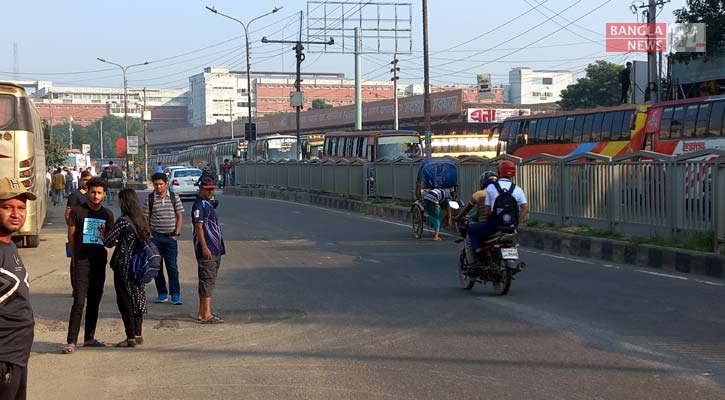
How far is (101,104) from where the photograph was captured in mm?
171750

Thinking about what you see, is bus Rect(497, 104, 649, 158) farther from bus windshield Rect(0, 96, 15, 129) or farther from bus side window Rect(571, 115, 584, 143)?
bus windshield Rect(0, 96, 15, 129)

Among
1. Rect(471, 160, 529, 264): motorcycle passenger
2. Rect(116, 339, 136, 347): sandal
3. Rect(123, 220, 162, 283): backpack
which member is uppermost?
Rect(471, 160, 529, 264): motorcycle passenger

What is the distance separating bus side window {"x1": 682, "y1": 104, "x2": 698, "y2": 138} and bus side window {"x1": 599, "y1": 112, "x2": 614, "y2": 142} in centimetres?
435

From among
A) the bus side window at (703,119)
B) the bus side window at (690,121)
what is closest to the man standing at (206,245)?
the bus side window at (703,119)

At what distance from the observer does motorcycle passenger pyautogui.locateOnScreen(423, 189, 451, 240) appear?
62.6 ft

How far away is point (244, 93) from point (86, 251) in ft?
457

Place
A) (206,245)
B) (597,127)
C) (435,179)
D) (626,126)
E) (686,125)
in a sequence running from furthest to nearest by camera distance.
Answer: (597,127) → (626,126) → (686,125) → (435,179) → (206,245)

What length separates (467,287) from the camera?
39.3 feet

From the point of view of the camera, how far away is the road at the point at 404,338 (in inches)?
271

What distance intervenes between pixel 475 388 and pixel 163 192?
6.09 meters

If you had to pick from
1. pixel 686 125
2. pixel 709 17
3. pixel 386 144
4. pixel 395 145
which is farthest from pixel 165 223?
pixel 709 17

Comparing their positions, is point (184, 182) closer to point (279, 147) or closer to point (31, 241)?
point (31, 241)

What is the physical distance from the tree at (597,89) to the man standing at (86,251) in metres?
66.7

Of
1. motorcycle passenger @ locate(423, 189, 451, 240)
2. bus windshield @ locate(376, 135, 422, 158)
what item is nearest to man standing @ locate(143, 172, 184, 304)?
motorcycle passenger @ locate(423, 189, 451, 240)
